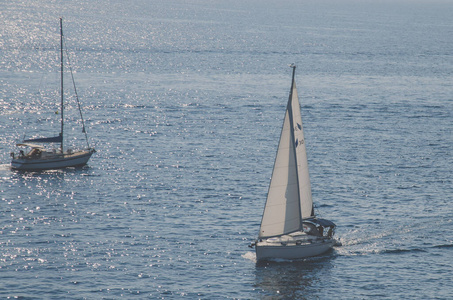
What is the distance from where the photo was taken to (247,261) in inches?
2817

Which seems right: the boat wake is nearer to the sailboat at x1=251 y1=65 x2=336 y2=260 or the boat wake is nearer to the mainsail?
the sailboat at x1=251 y1=65 x2=336 y2=260

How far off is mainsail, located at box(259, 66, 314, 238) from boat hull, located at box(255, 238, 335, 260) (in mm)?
1265

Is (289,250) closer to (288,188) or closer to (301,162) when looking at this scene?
(288,188)

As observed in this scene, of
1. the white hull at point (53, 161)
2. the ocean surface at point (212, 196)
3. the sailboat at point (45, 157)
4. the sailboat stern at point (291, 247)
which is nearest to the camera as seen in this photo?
the ocean surface at point (212, 196)

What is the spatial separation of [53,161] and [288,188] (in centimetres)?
4981

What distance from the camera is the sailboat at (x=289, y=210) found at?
68.2m

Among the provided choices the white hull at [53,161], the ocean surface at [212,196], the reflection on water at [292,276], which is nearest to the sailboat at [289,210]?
the reflection on water at [292,276]

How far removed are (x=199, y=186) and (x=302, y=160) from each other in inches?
1253

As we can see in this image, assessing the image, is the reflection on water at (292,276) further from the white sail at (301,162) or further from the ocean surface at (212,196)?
the white sail at (301,162)

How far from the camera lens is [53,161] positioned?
10606 centimetres

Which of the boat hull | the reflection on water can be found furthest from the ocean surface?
the boat hull

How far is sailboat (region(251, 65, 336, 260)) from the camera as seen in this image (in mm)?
68250

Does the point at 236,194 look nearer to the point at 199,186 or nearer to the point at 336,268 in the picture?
the point at 199,186

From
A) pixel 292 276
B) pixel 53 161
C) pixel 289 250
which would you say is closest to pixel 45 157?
pixel 53 161
